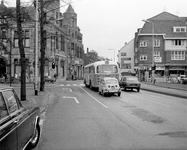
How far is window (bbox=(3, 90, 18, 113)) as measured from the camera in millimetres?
4666

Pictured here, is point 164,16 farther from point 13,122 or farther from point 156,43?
point 13,122

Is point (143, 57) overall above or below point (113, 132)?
above

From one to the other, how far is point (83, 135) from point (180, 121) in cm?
427

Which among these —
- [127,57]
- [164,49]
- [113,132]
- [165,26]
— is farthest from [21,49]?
[127,57]

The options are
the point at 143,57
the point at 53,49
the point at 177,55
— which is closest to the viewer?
the point at 53,49

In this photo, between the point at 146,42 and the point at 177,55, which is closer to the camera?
the point at 177,55

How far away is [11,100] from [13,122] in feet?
2.25

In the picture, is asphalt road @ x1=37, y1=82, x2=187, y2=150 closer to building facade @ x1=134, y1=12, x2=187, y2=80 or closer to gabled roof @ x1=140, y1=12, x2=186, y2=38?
building facade @ x1=134, y1=12, x2=187, y2=80

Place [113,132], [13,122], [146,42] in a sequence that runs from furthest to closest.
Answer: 1. [146,42]
2. [113,132]
3. [13,122]

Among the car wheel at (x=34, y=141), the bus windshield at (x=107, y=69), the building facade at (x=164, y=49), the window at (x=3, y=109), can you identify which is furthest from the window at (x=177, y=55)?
the window at (x=3, y=109)

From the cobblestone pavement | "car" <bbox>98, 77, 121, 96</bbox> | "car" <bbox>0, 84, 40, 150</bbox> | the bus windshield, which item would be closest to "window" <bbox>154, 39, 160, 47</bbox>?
the cobblestone pavement

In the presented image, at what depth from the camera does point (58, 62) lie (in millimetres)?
55406

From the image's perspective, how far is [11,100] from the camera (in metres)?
4.94

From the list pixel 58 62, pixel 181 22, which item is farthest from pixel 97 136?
pixel 181 22
